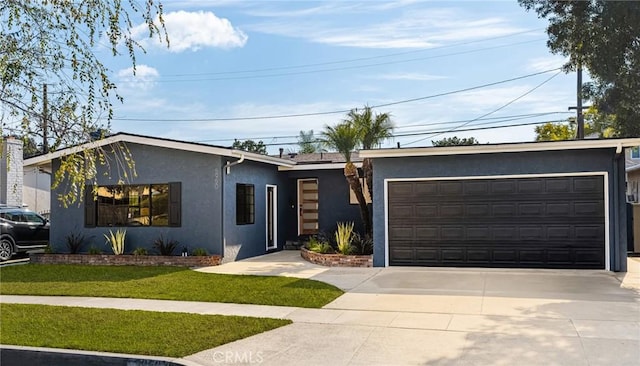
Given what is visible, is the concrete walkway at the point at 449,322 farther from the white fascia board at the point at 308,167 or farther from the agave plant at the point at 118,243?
the white fascia board at the point at 308,167

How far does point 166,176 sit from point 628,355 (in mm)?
11302

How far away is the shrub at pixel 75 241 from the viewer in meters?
14.2

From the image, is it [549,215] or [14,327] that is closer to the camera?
[14,327]

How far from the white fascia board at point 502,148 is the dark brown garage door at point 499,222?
0.68 meters

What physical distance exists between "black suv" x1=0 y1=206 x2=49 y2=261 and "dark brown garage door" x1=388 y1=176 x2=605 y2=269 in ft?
34.7

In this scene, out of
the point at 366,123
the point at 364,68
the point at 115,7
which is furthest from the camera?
the point at 364,68

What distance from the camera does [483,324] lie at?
6621 mm

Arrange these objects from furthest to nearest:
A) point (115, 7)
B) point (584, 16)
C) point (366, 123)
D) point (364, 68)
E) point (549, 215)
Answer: point (364, 68) < point (366, 123) < point (549, 215) < point (584, 16) < point (115, 7)

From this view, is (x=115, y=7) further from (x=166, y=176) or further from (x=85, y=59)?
(x=166, y=176)

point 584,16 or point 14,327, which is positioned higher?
point 584,16

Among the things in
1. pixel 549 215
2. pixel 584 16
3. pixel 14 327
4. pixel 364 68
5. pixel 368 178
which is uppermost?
pixel 364 68

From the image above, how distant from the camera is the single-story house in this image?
11109 millimetres

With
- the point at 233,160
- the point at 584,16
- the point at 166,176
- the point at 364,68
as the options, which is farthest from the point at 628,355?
the point at 364,68

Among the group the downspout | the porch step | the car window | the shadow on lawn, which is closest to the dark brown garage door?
the downspout
